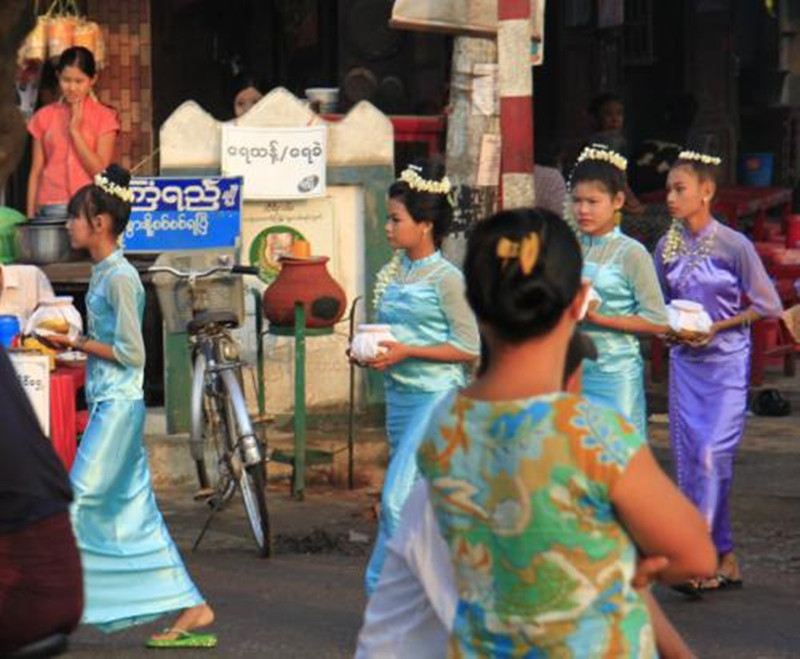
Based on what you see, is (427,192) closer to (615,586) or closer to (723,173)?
(615,586)

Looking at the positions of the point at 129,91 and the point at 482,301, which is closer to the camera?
the point at 482,301

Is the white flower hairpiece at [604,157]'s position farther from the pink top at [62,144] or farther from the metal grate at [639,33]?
the metal grate at [639,33]

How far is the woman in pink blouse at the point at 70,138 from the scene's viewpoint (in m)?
13.7

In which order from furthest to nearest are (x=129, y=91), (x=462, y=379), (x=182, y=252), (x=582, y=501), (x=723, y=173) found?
(x=723, y=173), (x=129, y=91), (x=182, y=252), (x=462, y=379), (x=582, y=501)

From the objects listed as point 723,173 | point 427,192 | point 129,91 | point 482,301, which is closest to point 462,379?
point 427,192

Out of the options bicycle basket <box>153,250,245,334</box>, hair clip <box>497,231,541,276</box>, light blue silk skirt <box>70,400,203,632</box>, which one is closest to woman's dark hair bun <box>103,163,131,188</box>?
light blue silk skirt <box>70,400,203,632</box>

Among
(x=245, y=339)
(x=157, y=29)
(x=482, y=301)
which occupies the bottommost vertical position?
(x=245, y=339)

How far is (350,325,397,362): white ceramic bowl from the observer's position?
8148 mm

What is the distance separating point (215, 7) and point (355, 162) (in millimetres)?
6289

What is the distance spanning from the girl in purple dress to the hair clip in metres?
4.96

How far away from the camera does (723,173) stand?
20.0 metres

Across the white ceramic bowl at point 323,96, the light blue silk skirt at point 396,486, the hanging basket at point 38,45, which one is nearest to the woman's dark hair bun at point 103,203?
the light blue silk skirt at point 396,486

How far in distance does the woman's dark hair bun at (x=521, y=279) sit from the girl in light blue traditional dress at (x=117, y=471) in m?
4.19

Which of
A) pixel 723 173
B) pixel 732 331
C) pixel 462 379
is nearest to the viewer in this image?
pixel 462 379
